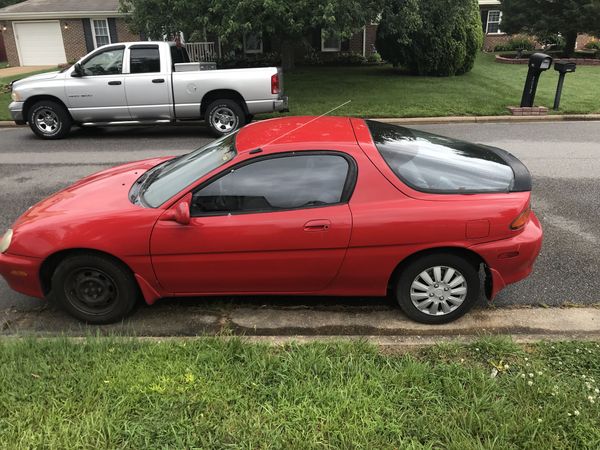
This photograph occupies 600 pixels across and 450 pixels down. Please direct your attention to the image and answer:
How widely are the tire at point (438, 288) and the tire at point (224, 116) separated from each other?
748 centimetres

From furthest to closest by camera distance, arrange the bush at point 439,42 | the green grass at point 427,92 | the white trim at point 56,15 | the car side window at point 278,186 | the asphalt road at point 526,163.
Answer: the white trim at point 56,15, the bush at point 439,42, the green grass at point 427,92, the asphalt road at point 526,163, the car side window at point 278,186

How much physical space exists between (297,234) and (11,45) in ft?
101

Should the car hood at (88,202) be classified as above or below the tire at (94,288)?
above

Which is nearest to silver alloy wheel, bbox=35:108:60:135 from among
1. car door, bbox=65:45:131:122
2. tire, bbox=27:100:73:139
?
tire, bbox=27:100:73:139

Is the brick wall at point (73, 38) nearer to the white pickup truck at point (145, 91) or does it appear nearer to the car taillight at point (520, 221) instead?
the white pickup truck at point (145, 91)

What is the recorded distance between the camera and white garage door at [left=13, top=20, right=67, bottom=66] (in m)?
27.5

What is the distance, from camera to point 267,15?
1250cm

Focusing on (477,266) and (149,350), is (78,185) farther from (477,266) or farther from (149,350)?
(477,266)

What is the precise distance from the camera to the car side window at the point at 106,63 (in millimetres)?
10336

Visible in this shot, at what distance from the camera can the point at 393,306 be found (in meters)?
4.12

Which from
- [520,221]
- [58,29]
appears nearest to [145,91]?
[520,221]

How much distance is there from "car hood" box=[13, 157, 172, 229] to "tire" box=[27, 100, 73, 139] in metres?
6.99

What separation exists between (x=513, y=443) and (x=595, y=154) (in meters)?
7.82

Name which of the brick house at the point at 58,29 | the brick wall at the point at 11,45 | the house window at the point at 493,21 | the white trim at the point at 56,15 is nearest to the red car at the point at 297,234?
the brick house at the point at 58,29
